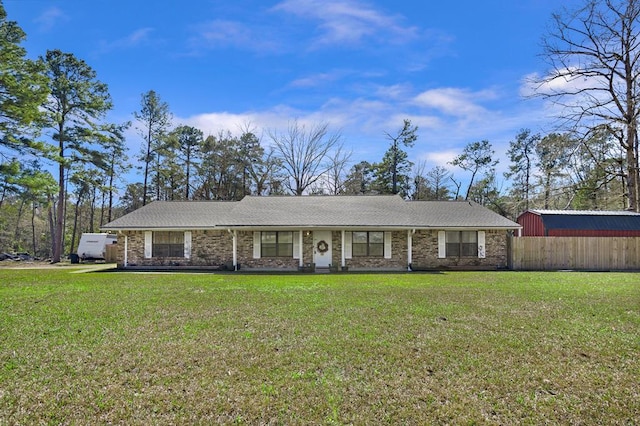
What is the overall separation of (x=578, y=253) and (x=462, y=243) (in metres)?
5.33

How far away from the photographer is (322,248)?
18344 millimetres

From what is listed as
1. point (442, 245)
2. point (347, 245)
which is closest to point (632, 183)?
point (442, 245)

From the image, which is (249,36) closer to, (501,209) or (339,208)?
(339,208)

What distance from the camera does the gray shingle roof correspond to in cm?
1805

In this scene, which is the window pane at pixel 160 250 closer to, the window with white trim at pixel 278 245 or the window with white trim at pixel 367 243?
the window with white trim at pixel 278 245

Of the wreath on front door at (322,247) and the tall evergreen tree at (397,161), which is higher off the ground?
the tall evergreen tree at (397,161)

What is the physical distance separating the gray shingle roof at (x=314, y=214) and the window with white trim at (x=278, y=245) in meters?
0.82

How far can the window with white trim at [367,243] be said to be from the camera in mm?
18438

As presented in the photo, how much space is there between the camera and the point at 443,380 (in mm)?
4227

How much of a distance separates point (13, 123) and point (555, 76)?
30.5m

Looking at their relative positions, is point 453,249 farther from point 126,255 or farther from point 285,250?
point 126,255

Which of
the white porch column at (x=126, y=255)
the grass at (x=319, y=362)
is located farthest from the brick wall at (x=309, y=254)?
the grass at (x=319, y=362)

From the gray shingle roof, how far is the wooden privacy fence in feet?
4.98

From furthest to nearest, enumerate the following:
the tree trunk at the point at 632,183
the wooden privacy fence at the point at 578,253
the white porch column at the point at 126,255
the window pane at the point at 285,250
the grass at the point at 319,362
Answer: the tree trunk at the point at 632,183
the white porch column at the point at 126,255
the window pane at the point at 285,250
the wooden privacy fence at the point at 578,253
the grass at the point at 319,362
